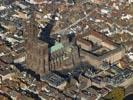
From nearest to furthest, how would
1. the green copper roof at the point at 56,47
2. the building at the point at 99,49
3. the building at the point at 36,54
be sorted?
the building at the point at 36,54 → the green copper roof at the point at 56,47 → the building at the point at 99,49

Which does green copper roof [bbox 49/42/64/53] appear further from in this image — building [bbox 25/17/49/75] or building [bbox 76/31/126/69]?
building [bbox 76/31/126/69]

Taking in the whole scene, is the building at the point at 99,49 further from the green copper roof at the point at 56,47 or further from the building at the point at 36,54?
the building at the point at 36,54

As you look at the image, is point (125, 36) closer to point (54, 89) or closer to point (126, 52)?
point (126, 52)

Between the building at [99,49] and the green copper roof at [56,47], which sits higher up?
the green copper roof at [56,47]

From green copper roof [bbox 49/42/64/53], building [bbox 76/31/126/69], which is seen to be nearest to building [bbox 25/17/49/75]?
green copper roof [bbox 49/42/64/53]

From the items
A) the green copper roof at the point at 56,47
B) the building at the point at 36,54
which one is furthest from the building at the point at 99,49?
the building at the point at 36,54

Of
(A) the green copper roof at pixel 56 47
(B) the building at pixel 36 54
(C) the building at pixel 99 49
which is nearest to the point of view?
(B) the building at pixel 36 54

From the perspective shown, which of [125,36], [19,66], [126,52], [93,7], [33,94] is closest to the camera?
[33,94]

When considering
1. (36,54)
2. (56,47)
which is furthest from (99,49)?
(36,54)

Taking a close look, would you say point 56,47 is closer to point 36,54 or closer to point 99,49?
point 36,54

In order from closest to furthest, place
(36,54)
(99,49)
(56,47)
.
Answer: (36,54) → (56,47) → (99,49)

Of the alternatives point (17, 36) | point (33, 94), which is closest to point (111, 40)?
point (17, 36)
